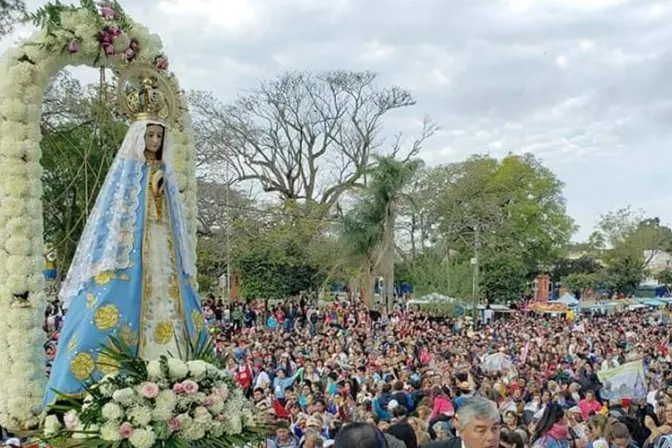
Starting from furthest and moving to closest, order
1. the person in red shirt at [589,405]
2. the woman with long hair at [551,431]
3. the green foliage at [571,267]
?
the green foliage at [571,267] → the person in red shirt at [589,405] → the woman with long hair at [551,431]


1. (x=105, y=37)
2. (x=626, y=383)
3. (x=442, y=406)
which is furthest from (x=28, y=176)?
(x=626, y=383)

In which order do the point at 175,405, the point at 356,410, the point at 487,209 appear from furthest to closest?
1. the point at 487,209
2. the point at 356,410
3. the point at 175,405

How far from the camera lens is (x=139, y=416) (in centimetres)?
436

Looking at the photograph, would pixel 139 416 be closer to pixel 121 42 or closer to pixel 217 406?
pixel 217 406

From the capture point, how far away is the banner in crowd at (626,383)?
1119cm

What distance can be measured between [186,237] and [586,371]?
31.2ft

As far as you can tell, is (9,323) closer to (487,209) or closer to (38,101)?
(38,101)

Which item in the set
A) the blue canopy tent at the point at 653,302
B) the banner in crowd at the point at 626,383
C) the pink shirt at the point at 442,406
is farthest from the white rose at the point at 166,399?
the blue canopy tent at the point at 653,302

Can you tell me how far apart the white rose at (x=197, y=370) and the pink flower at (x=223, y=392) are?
13 centimetres

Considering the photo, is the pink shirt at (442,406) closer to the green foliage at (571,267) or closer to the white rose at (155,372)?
the white rose at (155,372)

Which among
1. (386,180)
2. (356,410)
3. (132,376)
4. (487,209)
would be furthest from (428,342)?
(487,209)

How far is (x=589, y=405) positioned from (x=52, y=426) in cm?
802

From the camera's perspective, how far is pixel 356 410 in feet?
33.5

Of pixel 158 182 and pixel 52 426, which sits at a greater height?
pixel 158 182
